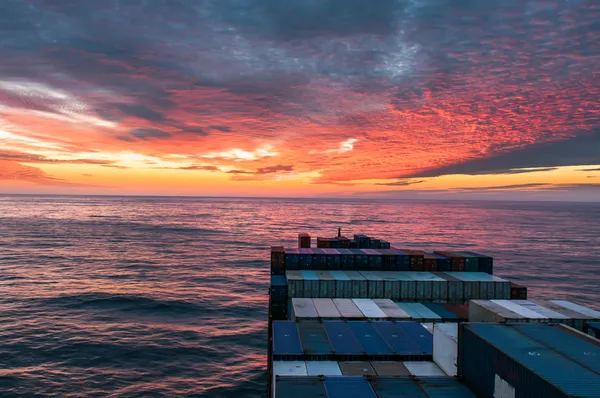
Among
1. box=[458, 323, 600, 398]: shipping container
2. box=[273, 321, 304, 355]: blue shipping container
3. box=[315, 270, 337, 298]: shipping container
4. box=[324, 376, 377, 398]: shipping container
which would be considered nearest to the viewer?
box=[458, 323, 600, 398]: shipping container

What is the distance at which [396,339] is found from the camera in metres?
27.3

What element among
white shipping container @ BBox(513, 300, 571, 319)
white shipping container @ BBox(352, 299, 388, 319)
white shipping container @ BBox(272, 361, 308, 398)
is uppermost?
white shipping container @ BBox(513, 300, 571, 319)

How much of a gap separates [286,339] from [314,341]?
6.43 ft

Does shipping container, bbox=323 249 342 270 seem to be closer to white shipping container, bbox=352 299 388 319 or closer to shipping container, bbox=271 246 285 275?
shipping container, bbox=271 246 285 275

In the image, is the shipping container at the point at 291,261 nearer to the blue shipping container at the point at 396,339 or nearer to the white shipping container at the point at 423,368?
the blue shipping container at the point at 396,339

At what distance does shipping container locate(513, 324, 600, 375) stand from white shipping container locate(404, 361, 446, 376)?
18.4ft

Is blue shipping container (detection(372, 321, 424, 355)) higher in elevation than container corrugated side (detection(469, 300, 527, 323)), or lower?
lower

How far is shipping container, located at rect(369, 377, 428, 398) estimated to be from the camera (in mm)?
18531

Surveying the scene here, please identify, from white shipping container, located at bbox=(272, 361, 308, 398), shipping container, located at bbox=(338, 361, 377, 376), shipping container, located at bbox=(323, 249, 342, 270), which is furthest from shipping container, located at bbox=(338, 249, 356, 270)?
white shipping container, located at bbox=(272, 361, 308, 398)

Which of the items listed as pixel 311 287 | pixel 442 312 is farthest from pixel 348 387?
pixel 311 287

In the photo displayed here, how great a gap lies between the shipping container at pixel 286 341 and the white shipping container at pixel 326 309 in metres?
3.75

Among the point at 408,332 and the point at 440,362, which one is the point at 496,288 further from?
the point at 440,362

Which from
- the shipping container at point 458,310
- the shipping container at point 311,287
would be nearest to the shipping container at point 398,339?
the shipping container at point 458,310

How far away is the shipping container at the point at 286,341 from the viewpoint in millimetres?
24328
